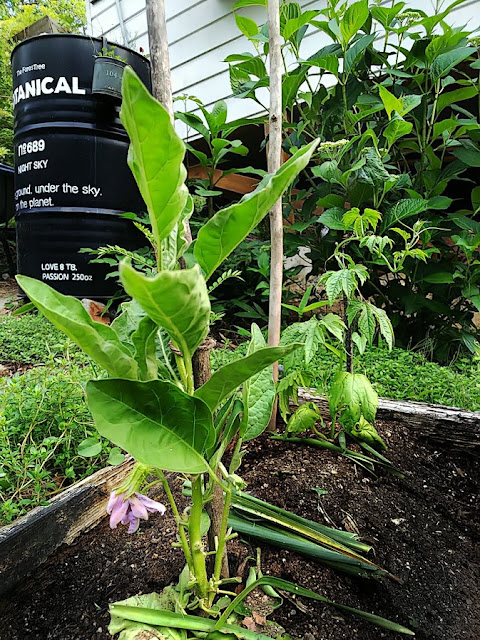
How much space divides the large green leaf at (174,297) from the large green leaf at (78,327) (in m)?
0.06

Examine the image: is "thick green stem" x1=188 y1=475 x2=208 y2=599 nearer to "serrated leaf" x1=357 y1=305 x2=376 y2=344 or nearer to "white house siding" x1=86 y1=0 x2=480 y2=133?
"serrated leaf" x1=357 y1=305 x2=376 y2=344

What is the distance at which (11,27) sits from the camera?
4266 mm

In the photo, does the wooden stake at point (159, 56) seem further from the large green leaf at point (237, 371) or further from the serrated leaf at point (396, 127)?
the serrated leaf at point (396, 127)

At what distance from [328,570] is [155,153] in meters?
0.73

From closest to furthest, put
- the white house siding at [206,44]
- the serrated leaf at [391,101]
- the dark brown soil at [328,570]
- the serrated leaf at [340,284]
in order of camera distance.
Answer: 1. the dark brown soil at [328,570]
2. the serrated leaf at [340,284]
3. the serrated leaf at [391,101]
4. the white house siding at [206,44]

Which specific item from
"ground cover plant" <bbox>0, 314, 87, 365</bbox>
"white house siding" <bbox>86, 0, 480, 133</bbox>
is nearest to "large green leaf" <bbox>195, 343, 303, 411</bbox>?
"ground cover plant" <bbox>0, 314, 87, 365</bbox>

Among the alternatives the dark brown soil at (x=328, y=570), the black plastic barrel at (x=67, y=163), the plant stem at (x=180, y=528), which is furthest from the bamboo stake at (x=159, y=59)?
the black plastic barrel at (x=67, y=163)

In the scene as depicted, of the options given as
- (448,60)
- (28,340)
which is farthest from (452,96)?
(28,340)

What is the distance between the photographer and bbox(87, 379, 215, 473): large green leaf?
41 centimetres

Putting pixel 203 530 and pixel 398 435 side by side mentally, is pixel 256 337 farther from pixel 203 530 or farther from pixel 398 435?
pixel 398 435

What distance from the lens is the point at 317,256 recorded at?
7.21 feet

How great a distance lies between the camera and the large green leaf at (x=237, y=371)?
420mm

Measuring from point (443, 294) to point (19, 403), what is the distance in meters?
1.77

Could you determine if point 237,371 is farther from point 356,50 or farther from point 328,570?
point 356,50
